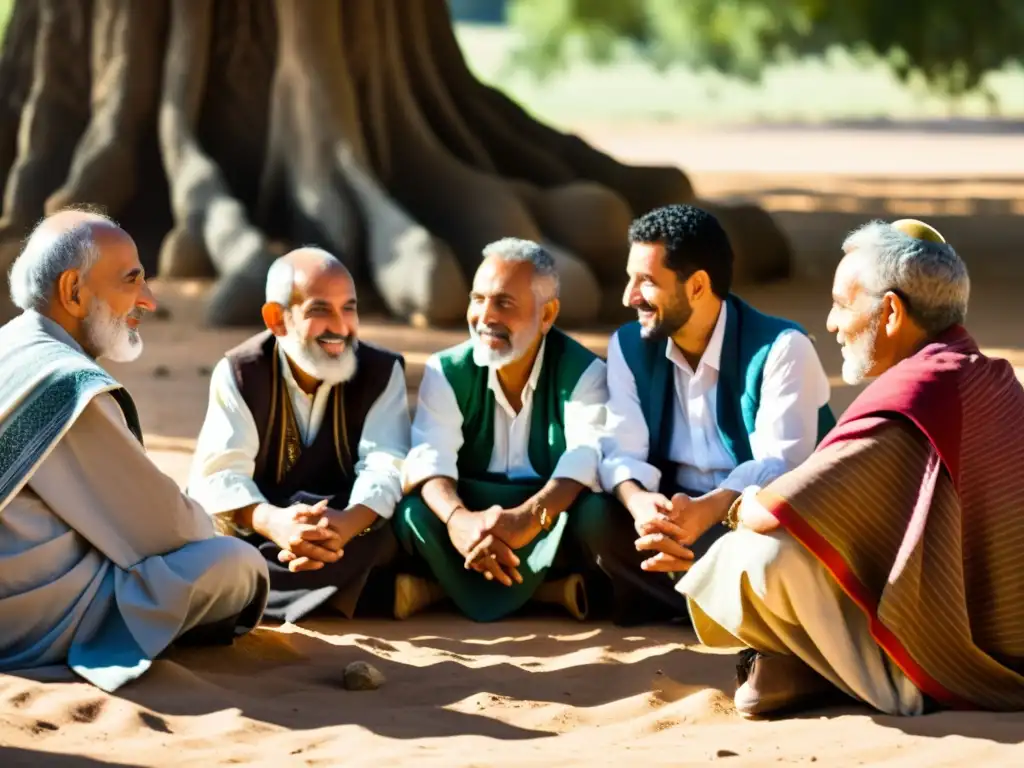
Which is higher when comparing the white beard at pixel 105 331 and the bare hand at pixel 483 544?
the white beard at pixel 105 331

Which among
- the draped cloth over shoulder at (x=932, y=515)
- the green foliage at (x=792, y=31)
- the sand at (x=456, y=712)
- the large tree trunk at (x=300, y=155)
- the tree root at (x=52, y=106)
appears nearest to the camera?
the sand at (x=456, y=712)

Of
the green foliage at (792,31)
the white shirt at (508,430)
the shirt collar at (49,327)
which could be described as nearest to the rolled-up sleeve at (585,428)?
the white shirt at (508,430)

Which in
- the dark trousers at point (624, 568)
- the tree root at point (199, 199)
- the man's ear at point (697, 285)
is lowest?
the dark trousers at point (624, 568)

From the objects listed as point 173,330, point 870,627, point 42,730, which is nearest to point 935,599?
point 870,627

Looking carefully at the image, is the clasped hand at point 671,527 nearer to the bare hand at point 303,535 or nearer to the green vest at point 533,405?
the green vest at point 533,405

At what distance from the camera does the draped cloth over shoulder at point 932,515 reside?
4.50 m

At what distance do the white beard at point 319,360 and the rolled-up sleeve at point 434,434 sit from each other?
315 millimetres

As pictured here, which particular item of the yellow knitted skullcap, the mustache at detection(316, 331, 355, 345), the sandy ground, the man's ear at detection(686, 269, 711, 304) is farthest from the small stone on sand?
the yellow knitted skullcap

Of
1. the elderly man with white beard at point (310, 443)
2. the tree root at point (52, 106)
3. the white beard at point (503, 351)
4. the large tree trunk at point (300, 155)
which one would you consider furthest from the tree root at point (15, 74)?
the white beard at point (503, 351)

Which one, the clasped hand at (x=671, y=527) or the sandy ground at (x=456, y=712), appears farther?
the clasped hand at (x=671, y=527)

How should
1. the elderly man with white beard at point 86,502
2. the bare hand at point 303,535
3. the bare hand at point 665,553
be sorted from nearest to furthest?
the elderly man with white beard at point 86,502
the bare hand at point 665,553
the bare hand at point 303,535

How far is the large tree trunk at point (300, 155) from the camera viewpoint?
11.6 metres

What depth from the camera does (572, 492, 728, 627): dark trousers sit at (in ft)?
19.0

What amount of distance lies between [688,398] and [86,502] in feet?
6.64
